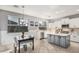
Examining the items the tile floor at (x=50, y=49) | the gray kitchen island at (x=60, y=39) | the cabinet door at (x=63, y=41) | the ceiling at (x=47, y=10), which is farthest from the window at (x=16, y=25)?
the cabinet door at (x=63, y=41)

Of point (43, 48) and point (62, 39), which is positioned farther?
point (62, 39)

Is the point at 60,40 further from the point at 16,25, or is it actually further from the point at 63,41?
the point at 16,25

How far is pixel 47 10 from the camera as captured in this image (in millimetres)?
1802

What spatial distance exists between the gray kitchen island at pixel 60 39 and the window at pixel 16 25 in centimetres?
75

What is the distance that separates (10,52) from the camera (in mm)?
1775

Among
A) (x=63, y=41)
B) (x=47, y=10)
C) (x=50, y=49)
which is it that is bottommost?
(x=50, y=49)

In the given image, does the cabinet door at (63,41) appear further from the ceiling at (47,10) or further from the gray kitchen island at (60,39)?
the ceiling at (47,10)

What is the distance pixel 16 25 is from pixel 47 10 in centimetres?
92

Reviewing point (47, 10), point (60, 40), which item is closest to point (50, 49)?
point (60, 40)
